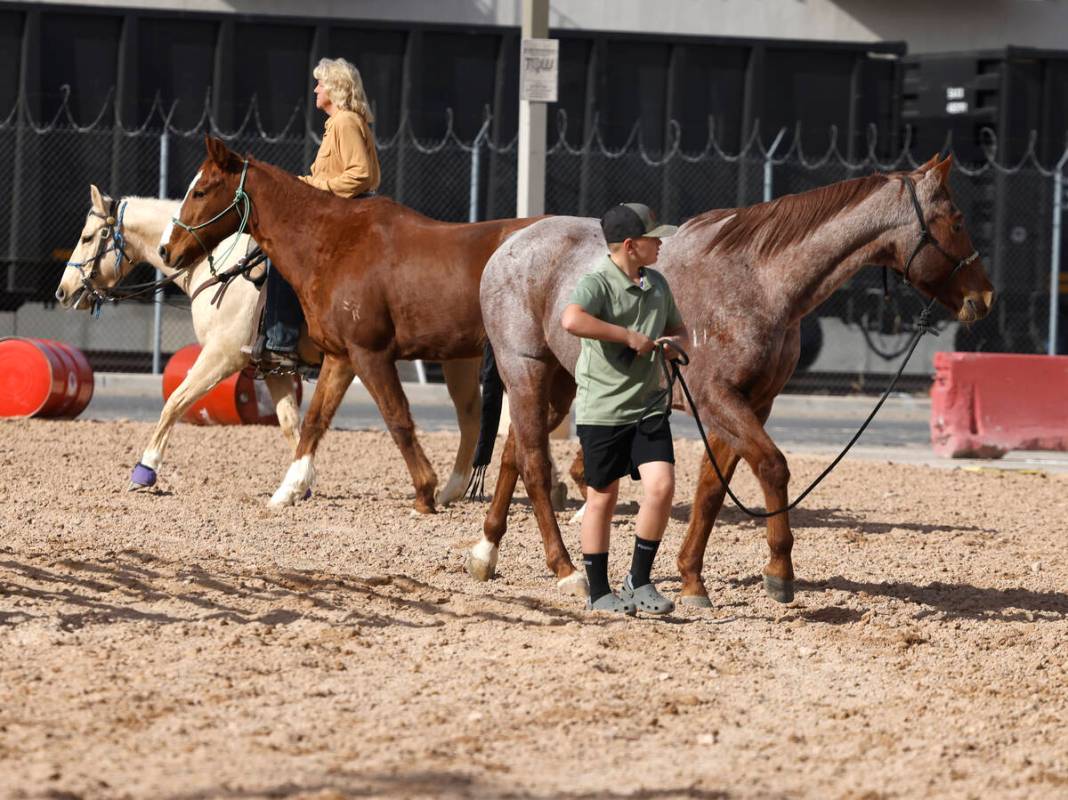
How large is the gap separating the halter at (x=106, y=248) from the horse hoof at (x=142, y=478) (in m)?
1.71

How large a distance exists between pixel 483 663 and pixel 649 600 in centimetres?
116

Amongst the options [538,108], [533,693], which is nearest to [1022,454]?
[538,108]

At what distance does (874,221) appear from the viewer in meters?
8.11

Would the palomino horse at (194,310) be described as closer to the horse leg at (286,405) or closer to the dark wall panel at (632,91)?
the horse leg at (286,405)

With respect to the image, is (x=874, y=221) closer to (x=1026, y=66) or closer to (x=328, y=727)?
(x=328, y=727)

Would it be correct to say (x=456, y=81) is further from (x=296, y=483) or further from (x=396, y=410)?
(x=396, y=410)

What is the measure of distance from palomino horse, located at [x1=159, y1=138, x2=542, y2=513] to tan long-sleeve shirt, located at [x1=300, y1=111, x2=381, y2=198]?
0.41 metres

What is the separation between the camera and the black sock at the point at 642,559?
295 inches

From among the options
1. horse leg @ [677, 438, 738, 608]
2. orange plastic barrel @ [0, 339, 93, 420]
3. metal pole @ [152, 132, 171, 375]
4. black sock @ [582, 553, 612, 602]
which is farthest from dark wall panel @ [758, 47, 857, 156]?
black sock @ [582, 553, 612, 602]

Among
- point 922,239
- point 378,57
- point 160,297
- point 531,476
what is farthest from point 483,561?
point 378,57

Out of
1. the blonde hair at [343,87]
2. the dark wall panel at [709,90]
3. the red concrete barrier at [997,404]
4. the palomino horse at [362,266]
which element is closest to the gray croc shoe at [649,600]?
the palomino horse at [362,266]

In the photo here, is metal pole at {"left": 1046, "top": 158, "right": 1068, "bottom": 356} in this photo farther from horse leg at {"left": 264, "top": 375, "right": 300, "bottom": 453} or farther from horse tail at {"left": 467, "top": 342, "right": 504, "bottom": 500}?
horse tail at {"left": 467, "top": 342, "right": 504, "bottom": 500}

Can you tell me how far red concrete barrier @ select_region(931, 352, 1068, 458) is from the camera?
626 inches

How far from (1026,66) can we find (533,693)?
17547mm
